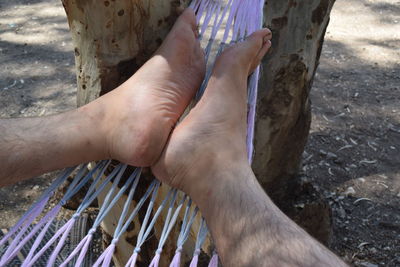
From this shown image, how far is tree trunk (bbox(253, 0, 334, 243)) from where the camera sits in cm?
→ 162

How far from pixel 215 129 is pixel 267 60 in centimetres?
54

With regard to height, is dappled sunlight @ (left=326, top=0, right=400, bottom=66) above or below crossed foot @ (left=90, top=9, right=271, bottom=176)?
below

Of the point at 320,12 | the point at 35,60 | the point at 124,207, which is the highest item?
the point at 320,12

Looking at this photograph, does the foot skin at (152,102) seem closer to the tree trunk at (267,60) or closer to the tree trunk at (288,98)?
the tree trunk at (267,60)

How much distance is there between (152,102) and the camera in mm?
1206

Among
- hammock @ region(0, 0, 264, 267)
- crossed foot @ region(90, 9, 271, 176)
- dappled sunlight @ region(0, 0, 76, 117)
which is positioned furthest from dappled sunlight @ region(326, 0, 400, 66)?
crossed foot @ region(90, 9, 271, 176)

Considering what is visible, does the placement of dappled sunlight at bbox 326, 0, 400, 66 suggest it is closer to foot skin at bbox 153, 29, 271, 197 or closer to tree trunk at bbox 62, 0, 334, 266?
tree trunk at bbox 62, 0, 334, 266

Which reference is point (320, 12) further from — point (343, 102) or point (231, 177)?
point (343, 102)

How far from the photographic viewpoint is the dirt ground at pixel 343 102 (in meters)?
1.98

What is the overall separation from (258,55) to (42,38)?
2.30 metres

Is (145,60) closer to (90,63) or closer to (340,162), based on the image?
(90,63)

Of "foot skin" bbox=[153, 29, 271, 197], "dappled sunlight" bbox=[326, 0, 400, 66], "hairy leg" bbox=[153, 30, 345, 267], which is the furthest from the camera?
"dappled sunlight" bbox=[326, 0, 400, 66]

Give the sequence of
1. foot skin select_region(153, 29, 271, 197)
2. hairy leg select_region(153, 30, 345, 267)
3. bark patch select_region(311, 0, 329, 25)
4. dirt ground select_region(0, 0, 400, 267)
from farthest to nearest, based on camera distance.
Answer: dirt ground select_region(0, 0, 400, 267) → bark patch select_region(311, 0, 329, 25) → foot skin select_region(153, 29, 271, 197) → hairy leg select_region(153, 30, 345, 267)

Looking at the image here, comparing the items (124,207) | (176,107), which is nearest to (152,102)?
(176,107)
